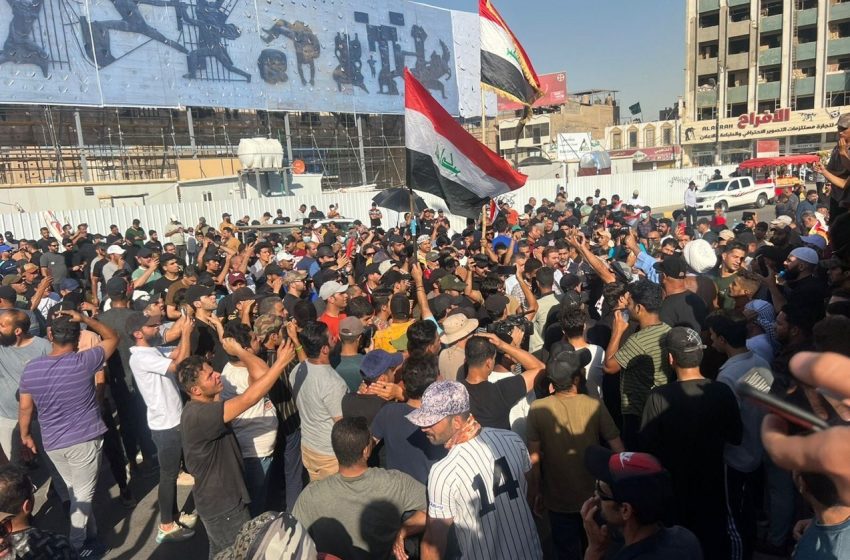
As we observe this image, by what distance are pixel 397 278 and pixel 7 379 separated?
11.5 feet

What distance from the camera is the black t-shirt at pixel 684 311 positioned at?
15.4 ft

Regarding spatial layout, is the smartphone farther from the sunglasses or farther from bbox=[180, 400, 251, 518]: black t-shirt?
bbox=[180, 400, 251, 518]: black t-shirt

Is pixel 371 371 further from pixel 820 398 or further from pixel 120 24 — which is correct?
pixel 120 24

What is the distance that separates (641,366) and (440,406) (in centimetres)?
181

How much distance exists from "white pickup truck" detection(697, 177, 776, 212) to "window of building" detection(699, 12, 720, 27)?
31.5m

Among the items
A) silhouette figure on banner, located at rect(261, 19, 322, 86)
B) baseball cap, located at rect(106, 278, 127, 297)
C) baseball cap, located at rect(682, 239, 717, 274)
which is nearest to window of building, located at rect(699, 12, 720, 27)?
silhouette figure on banner, located at rect(261, 19, 322, 86)

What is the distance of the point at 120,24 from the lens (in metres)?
24.8

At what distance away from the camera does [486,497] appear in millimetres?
2629

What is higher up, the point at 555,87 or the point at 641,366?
the point at 555,87

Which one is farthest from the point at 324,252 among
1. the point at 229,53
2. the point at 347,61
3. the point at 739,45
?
the point at 739,45

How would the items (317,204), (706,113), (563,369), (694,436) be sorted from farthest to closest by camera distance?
(706,113) < (317,204) < (563,369) < (694,436)

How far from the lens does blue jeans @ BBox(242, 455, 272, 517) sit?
4156mm

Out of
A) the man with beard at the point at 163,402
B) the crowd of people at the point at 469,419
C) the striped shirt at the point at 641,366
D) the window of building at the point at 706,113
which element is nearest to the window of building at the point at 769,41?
the window of building at the point at 706,113

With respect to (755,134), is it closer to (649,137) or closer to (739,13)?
(739,13)
